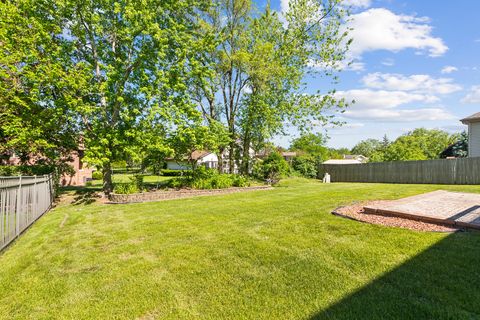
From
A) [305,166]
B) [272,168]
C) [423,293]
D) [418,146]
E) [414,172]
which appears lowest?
[423,293]

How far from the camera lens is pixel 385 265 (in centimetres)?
354

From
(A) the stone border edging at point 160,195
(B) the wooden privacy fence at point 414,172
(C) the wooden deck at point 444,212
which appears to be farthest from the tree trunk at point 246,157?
(C) the wooden deck at point 444,212

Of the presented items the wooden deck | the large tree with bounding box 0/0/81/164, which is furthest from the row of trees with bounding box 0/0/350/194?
the wooden deck

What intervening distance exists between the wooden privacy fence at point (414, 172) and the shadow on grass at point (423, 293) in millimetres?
→ 15920

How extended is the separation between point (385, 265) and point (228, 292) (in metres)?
2.22

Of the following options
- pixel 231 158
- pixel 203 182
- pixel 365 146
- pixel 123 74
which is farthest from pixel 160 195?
pixel 365 146

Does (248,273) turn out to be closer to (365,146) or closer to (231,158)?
(231,158)

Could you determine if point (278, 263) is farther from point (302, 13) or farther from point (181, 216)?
point (302, 13)

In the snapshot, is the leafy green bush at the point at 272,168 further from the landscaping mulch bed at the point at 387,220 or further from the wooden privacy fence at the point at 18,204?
the wooden privacy fence at the point at 18,204

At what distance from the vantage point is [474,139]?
17.2m

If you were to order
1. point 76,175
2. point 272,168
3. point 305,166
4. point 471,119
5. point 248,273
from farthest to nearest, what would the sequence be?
point 305,166, point 76,175, point 272,168, point 471,119, point 248,273

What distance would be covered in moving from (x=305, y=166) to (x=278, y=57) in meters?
12.5

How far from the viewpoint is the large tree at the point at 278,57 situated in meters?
15.6

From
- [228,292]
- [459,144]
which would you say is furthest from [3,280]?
[459,144]
